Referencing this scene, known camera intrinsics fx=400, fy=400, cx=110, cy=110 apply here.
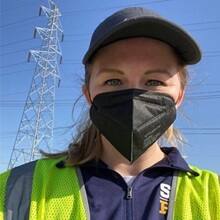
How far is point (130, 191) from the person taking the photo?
1516mm

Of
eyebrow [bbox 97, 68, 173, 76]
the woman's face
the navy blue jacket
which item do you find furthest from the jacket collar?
eyebrow [bbox 97, 68, 173, 76]

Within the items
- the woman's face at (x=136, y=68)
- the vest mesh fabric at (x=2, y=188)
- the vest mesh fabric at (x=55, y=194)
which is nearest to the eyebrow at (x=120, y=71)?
the woman's face at (x=136, y=68)

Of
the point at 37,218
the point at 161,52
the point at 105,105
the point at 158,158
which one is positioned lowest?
the point at 37,218

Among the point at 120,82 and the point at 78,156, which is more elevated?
the point at 120,82

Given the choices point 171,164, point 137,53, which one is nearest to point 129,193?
point 171,164

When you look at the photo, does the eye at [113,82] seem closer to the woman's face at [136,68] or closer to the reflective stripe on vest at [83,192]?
the woman's face at [136,68]

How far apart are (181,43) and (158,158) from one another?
1.64 ft

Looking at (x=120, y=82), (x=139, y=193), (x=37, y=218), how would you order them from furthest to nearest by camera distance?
1. (x=120, y=82)
2. (x=139, y=193)
3. (x=37, y=218)

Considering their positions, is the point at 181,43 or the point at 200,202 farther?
the point at 181,43

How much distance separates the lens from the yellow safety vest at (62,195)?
143 centimetres

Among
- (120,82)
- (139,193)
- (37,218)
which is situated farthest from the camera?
(120,82)

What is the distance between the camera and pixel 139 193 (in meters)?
1.52

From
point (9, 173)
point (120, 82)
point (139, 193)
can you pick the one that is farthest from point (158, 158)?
point (9, 173)

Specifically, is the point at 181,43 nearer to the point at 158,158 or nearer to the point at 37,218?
the point at 158,158
